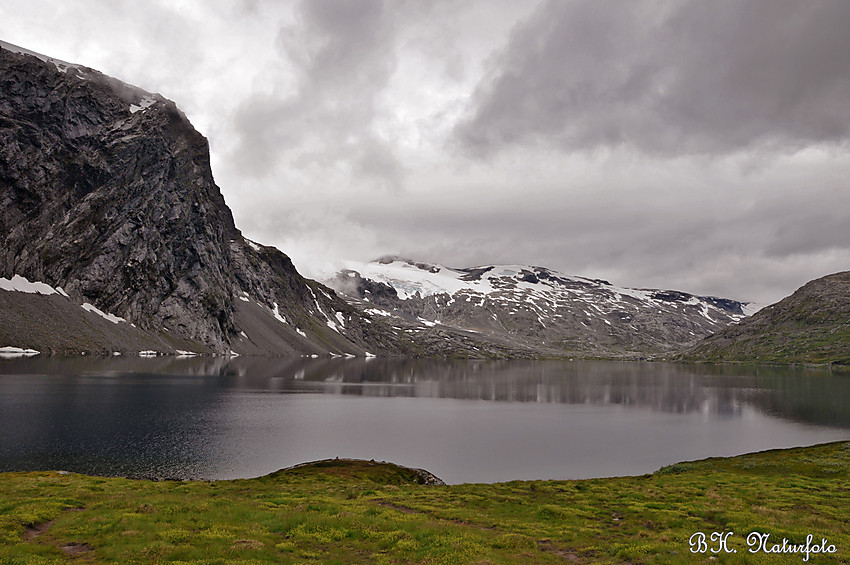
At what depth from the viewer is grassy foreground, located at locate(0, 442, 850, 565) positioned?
2012cm

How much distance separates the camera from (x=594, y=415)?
109 metres

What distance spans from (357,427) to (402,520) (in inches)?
2333

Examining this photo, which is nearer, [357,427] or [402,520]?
[402,520]

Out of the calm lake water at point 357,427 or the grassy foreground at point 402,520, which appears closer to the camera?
the grassy foreground at point 402,520

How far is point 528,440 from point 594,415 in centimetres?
3907

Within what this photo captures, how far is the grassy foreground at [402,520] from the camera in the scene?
20125 millimetres

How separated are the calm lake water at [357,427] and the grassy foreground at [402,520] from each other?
1601 cm

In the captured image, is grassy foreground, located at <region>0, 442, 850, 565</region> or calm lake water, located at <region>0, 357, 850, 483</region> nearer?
grassy foreground, located at <region>0, 442, 850, 565</region>

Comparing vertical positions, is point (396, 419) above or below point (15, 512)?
below

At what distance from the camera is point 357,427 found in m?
83.1

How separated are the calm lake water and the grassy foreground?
16.0 meters

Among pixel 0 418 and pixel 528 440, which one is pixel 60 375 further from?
pixel 528 440

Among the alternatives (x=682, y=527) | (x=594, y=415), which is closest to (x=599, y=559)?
(x=682, y=527)

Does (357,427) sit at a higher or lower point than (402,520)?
lower
